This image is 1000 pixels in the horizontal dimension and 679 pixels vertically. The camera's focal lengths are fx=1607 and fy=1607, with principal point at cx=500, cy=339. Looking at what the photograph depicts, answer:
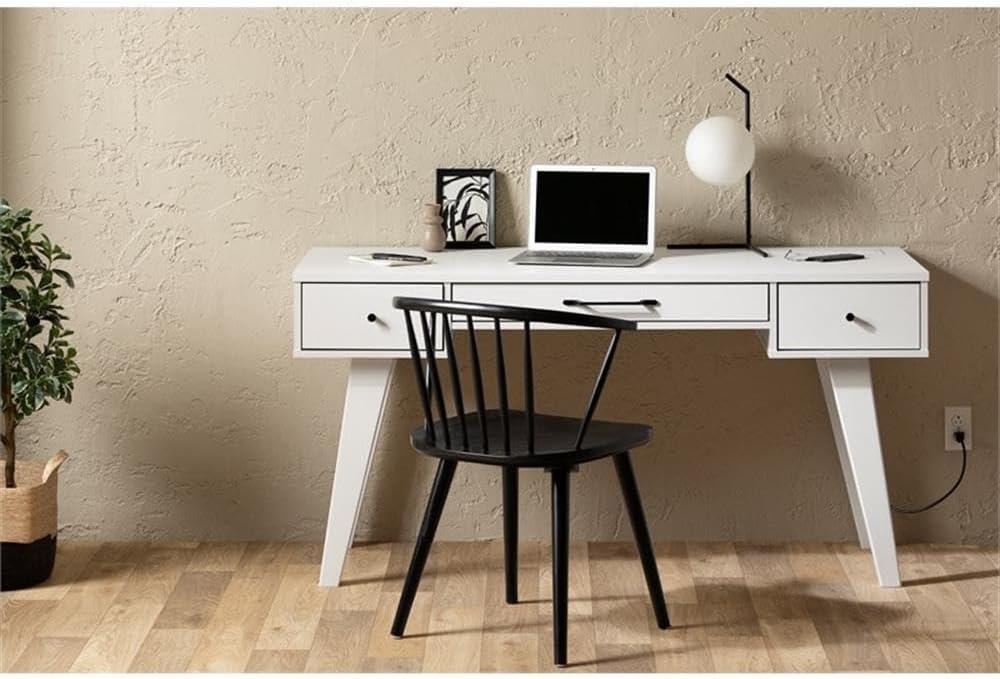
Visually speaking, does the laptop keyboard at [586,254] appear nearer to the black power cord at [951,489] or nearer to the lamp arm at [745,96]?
the lamp arm at [745,96]

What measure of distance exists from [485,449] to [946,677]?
0.98 meters

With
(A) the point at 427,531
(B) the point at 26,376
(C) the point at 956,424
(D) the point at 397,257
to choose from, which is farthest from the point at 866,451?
(B) the point at 26,376

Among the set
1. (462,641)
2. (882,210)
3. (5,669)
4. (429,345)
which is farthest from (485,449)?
(882,210)

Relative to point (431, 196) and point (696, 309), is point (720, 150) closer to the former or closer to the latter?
point (696, 309)

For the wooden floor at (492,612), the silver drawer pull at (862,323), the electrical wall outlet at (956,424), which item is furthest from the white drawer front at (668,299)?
the electrical wall outlet at (956,424)

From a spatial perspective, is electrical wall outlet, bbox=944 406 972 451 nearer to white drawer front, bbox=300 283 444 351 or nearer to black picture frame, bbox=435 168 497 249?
black picture frame, bbox=435 168 497 249

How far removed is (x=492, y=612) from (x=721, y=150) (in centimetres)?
115

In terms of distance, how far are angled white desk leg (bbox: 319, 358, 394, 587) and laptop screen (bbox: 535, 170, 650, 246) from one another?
1.71 ft

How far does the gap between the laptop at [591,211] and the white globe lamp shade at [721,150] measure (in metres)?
0.12

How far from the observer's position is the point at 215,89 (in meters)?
3.80

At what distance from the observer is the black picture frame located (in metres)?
3.81

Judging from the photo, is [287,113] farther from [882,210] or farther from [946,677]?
[946,677]

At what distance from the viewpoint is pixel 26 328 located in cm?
357

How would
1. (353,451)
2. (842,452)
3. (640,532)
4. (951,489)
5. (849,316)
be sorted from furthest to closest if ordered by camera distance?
(951,489) < (842,452) < (353,451) < (849,316) < (640,532)
